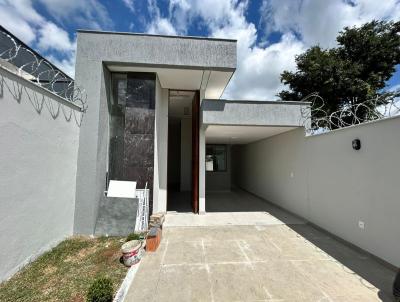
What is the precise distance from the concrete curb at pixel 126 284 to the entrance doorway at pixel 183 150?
4.15 metres

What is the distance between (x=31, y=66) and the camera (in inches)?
183

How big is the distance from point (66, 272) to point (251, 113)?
246 inches

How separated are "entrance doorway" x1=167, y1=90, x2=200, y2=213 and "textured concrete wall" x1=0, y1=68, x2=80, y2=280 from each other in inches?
169

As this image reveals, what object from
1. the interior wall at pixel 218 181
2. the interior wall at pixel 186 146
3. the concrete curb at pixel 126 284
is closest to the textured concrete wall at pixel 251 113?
the concrete curb at pixel 126 284

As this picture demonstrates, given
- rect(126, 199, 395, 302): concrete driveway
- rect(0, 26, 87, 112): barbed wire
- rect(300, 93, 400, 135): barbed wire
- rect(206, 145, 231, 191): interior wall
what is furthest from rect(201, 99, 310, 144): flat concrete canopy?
rect(206, 145, 231, 191): interior wall

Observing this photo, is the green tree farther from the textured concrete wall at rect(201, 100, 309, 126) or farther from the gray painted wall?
the textured concrete wall at rect(201, 100, 309, 126)

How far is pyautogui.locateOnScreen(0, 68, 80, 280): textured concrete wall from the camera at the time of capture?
10.7 feet

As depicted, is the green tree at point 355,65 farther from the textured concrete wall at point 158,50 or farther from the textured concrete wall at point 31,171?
the textured concrete wall at point 31,171

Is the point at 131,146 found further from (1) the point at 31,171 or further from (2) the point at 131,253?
(2) the point at 131,253

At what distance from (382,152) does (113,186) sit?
6.55 metres

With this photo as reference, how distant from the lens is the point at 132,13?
22.7ft

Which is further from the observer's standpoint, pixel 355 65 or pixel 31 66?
pixel 355 65

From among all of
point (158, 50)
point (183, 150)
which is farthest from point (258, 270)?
point (183, 150)

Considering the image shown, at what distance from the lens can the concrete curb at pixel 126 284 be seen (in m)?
2.91
